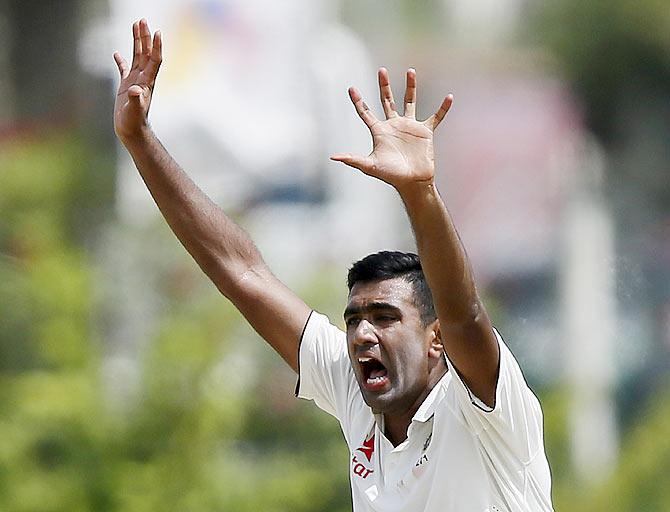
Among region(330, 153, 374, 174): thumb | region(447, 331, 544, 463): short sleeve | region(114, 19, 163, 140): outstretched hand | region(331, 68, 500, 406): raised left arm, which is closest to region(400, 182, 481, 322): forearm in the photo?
region(331, 68, 500, 406): raised left arm

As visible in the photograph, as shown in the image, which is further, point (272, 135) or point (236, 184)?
point (272, 135)

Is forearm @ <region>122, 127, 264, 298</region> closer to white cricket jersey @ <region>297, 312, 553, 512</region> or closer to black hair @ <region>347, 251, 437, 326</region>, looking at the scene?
black hair @ <region>347, 251, 437, 326</region>

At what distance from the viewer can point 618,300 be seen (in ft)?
55.4

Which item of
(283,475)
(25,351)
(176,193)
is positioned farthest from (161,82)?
(176,193)

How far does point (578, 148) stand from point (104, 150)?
7520mm

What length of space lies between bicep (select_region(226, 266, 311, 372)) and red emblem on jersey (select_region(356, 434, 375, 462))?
59cm

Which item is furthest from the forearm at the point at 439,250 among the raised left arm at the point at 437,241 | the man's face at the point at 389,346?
the man's face at the point at 389,346

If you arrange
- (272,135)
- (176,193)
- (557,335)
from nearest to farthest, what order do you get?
(176,193) < (557,335) < (272,135)

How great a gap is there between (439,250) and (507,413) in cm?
66

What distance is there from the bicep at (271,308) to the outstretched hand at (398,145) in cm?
130

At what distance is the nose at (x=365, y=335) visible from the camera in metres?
5.83

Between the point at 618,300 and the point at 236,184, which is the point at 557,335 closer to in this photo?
the point at 618,300

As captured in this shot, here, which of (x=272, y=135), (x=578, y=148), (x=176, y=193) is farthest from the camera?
(x=578, y=148)

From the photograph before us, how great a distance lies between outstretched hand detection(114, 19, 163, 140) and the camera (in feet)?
20.2
